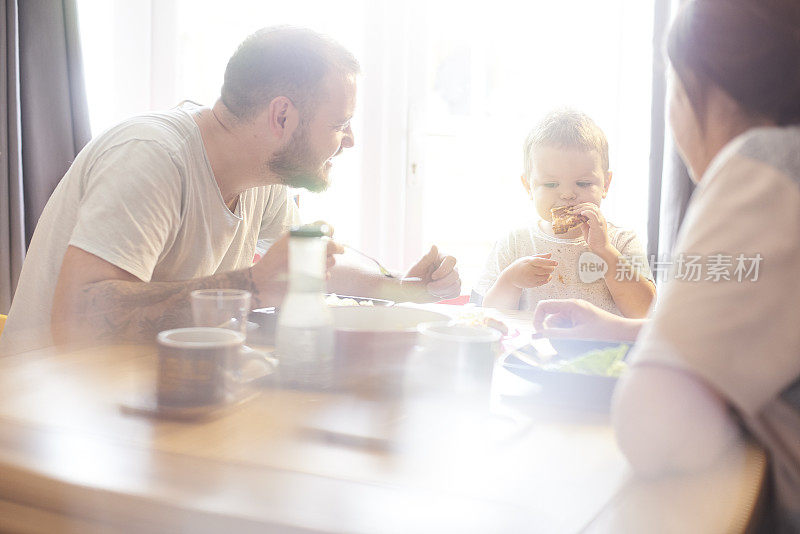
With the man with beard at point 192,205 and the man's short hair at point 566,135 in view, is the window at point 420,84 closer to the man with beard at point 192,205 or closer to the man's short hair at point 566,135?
the man's short hair at point 566,135

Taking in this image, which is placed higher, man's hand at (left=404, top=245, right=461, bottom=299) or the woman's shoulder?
the woman's shoulder

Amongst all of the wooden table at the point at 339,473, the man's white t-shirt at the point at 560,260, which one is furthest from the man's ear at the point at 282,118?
the wooden table at the point at 339,473

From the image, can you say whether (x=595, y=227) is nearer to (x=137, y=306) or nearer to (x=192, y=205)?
(x=192, y=205)

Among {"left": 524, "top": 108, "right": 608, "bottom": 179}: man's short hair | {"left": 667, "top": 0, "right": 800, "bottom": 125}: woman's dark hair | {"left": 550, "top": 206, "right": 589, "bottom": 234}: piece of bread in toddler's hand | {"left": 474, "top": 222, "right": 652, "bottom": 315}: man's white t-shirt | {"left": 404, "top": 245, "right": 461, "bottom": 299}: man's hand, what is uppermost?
{"left": 667, "top": 0, "right": 800, "bottom": 125}: woman's dark hair

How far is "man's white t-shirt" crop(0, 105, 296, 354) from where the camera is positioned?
1.37m

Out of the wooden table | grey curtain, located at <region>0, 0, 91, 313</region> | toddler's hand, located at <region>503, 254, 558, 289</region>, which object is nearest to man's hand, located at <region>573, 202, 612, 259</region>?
toddler's hand, located at <region>503, 254, 558, 289</region>

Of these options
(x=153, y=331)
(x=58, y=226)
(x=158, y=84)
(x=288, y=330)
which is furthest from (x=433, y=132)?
(x=288, y=330)

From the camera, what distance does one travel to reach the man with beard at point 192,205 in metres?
1.29

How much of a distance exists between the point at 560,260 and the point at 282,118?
0.99 metres

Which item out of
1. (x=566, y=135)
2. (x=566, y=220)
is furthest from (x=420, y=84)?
(x=566, y=220)

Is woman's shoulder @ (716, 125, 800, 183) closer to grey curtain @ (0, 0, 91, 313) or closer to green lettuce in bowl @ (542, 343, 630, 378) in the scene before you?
green lettuce in bowl @ (542, 343, 630, 378)

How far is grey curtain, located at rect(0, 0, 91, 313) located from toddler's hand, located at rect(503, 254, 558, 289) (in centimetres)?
183

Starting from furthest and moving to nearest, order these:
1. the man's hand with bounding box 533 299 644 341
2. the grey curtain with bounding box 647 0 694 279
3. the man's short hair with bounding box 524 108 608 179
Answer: the grey curtain with bounding box 647 0 694 279
the man's short hair with bounding box 524 108 608 179
the man's hand with bounding box 533 299 644 341

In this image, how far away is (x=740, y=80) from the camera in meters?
0.72
